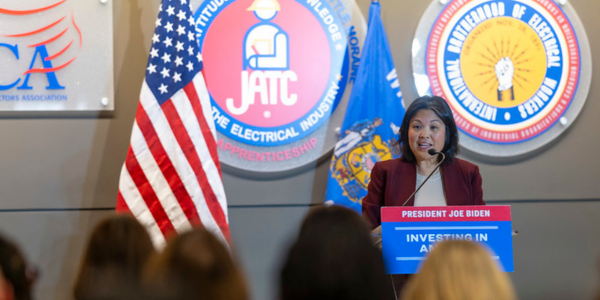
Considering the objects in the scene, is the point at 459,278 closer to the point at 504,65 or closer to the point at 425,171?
the point at 425,171

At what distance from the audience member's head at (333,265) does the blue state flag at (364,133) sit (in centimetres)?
214

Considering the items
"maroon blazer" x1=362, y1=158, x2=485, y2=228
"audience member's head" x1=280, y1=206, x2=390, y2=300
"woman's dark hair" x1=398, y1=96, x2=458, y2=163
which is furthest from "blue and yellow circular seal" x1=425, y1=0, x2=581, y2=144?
"audience member's head" x1=280, y1=206, x2=390, y2=300

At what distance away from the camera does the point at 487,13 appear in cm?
353

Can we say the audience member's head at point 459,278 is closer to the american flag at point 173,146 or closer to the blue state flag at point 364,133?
the american flag at point 173,146

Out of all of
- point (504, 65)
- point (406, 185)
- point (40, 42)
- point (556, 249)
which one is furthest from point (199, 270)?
point (556, 249)

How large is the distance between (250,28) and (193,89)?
1.79 ft

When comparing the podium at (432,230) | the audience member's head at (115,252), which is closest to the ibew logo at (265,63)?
the podium at (432,230)

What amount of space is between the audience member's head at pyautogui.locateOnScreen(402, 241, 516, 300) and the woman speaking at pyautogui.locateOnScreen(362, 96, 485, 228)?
4.64ft

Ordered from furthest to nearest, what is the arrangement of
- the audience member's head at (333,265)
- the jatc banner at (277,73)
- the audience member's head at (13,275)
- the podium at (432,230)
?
the jatc banner at (277,73), the podium at (432,230), the audience member's head at (13,275), the audience member's head at (333,265)

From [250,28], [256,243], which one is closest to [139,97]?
[250,28]

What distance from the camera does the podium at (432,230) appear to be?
2.06m

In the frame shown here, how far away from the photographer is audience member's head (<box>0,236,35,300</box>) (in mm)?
1213

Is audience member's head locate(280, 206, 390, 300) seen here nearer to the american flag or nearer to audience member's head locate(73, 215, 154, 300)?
audience member's head locate(73, 215, 154, 300)

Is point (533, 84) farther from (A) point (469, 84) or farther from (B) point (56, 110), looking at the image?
(B) point (56, 110)
